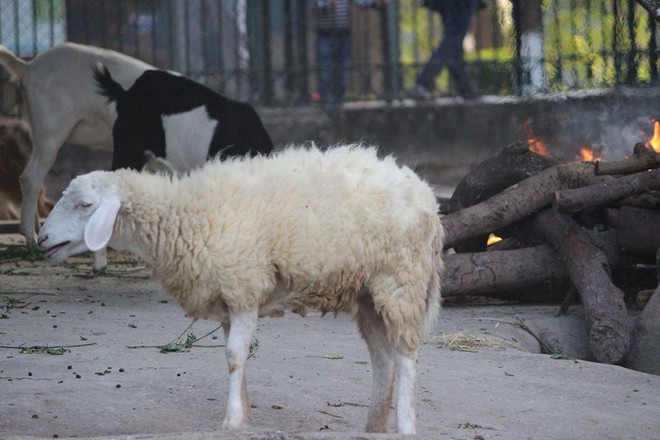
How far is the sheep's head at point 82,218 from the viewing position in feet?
15.2

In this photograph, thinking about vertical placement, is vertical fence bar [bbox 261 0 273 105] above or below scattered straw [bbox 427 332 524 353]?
above

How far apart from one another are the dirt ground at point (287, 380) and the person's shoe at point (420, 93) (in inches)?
267

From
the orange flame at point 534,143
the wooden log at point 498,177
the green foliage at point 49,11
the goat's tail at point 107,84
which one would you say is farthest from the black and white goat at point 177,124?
the green foliage at point 49,11

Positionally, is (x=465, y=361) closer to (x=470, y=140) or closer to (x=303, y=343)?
(x=303, y=343)

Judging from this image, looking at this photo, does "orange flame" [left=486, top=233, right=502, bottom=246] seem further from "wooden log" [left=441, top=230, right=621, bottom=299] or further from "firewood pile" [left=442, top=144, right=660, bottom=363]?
"wooden log" [left=441, top=230, right=621, bottom=299]

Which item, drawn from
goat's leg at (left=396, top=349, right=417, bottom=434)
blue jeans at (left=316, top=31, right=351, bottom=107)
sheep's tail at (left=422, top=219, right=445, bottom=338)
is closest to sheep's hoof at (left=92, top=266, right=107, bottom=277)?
sheep's tail at (left=422, top=219, right=445, bottom=338)

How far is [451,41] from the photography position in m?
A: 14.2

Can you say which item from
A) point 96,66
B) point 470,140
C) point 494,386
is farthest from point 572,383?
point 470,140

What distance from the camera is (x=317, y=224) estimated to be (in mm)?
4727

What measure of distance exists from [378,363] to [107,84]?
4731 mm

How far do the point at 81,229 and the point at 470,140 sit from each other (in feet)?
32.7

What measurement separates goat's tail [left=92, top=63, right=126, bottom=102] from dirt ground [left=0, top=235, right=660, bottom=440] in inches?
77.0

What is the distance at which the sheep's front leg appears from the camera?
15.1 feet

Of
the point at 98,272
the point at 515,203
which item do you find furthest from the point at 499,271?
the point at 98,272
